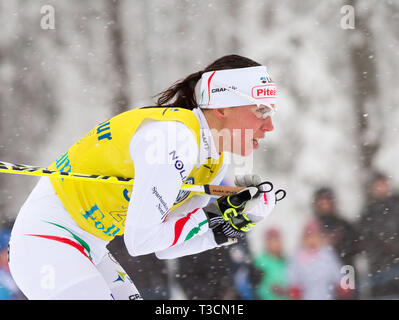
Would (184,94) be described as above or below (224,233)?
above

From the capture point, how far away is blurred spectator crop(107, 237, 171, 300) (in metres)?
3.53

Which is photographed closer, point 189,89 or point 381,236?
point 189,89

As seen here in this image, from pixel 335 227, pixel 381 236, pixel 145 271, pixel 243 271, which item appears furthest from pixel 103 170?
pixel 381 236

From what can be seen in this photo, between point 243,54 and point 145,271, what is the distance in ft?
5.32

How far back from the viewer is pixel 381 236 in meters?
3.80

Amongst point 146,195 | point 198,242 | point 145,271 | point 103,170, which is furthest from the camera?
point 145,271

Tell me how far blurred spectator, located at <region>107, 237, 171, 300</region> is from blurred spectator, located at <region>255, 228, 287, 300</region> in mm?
627

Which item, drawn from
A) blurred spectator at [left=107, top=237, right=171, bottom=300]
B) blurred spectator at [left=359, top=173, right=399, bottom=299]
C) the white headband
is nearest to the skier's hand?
the white headband

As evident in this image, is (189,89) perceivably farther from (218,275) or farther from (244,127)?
(218,275)

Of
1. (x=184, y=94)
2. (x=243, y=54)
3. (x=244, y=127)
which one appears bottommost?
(x=244, y=127)

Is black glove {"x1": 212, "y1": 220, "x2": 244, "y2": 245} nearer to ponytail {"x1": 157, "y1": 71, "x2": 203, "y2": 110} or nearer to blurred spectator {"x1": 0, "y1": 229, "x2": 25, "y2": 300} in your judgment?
ponytail {"x1": 157, "y1": 71, "x2": 203, "y2": 110}
